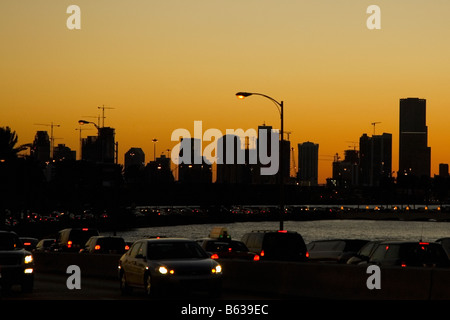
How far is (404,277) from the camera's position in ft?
68.8

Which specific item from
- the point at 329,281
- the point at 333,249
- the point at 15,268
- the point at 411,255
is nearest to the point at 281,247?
the point at 333,249

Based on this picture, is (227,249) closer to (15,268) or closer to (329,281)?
(15,268)

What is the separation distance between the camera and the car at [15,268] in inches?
990

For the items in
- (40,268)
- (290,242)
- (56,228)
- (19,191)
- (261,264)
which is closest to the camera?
(261,264)

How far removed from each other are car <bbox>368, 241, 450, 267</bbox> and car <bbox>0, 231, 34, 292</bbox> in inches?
377

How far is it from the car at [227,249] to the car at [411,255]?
9.51 meters

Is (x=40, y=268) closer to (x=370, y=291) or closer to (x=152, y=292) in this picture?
(x=152, y=292)

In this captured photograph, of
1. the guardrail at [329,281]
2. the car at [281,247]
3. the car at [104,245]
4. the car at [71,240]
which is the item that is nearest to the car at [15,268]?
the guardrail at [329,281]

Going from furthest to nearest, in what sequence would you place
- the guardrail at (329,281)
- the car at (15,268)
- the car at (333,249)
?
the car at (333,249) → the car at (15,268) → the guardrail at (329,281)

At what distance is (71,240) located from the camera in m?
47.4

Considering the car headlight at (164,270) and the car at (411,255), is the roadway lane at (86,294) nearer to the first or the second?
the car headlight at (164,270)

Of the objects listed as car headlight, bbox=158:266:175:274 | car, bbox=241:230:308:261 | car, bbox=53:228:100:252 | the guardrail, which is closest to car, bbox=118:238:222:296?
car headlight, bbox=158:266:175:274

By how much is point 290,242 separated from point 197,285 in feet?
40.4
